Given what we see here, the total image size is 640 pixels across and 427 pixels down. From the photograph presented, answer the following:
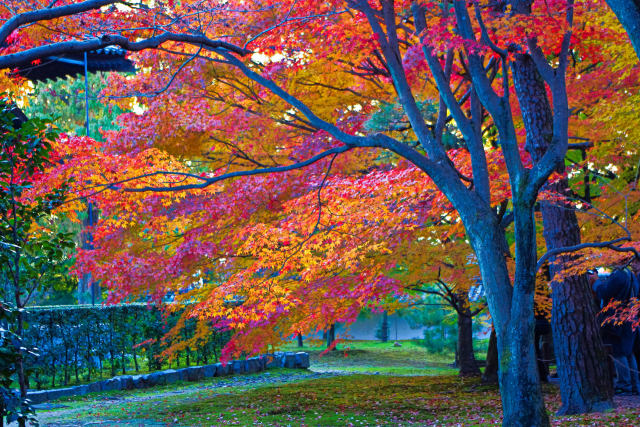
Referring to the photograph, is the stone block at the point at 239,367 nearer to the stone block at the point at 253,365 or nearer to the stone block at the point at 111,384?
the stone block at the point at 253,365

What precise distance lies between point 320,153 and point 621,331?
710cm

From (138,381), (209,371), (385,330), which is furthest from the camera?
(385,330)

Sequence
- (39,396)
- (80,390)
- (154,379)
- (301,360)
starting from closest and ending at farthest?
(39,396) → (80,390) → (154,379) → (301,360)

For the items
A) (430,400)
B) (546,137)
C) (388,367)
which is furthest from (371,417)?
(388,367)

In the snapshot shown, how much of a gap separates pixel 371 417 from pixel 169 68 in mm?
6677

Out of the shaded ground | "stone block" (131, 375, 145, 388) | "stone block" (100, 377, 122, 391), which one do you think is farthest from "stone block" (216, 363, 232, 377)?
"stone block" (100, 377, 122, 391)

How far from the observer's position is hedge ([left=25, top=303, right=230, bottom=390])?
12.4 meters

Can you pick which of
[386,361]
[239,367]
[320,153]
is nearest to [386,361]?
[386,361]

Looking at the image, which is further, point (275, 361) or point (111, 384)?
point (275, 361)

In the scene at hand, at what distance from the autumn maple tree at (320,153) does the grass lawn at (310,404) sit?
46.6 inches

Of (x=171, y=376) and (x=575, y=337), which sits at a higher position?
(x=575, y=337)

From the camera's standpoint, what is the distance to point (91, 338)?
540 inches

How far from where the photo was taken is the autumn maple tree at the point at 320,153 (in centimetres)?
642

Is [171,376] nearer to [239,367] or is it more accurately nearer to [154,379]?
[154,379]
